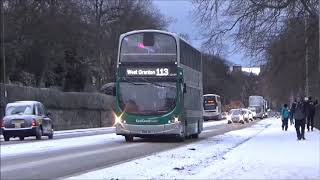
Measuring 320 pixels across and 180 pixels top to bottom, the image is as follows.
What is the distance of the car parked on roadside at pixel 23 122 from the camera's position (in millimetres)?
32094

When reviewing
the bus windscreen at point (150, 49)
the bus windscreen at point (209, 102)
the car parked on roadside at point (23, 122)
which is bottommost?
the car parked on roadside at point (23, 122)

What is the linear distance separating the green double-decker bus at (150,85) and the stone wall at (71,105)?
69.3 feet

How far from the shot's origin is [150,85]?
29.7m

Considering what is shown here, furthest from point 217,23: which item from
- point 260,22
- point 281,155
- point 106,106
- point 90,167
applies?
point 106,106

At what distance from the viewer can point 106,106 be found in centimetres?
7200

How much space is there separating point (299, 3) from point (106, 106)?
41309 millimetres

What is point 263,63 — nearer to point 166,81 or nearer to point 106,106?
point 166,81

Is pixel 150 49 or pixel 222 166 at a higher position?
pixel 150 49

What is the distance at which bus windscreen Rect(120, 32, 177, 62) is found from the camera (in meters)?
29.7

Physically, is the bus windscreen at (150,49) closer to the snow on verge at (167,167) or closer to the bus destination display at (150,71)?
the bus destination display at (150,71)

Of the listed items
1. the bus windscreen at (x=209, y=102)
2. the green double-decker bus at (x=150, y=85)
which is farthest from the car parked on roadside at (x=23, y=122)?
the bus windscreen at (x=209, y=102)

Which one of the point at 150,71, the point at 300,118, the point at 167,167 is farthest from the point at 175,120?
the point at 167,167

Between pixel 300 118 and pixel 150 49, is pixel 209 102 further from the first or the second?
pixel 150 49

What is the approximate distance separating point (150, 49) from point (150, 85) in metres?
1.61
